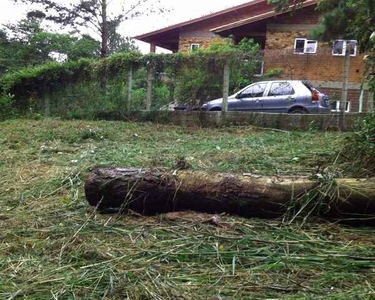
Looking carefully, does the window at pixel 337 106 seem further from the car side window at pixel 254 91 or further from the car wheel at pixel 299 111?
the car side window at pixel 254 91

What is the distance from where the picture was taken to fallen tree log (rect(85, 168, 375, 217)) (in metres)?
3.28

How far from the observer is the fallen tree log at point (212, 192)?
3.28 m

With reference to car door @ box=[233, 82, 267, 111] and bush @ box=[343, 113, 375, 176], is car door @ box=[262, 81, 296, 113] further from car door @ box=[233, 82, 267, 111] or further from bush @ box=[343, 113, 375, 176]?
bush @ box=[343, 113, 375, 176]

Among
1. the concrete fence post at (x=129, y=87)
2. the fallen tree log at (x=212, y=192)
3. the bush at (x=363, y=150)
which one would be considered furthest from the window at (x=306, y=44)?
the fallen tree log at (x=212, y=192)

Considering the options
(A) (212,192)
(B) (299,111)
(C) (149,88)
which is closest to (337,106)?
(B) (299,111)

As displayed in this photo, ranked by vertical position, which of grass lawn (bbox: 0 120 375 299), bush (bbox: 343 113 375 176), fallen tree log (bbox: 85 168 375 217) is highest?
bush (bbox: 343 113 375 176)

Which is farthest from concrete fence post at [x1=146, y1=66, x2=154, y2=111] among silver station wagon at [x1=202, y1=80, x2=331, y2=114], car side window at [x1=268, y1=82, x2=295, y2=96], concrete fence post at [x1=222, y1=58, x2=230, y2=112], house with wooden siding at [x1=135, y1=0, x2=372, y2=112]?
car side window at [x1=268, y1=82, x2=295, y2=96]

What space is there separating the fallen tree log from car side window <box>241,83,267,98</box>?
8.50 metres

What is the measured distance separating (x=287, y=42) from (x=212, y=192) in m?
14.4

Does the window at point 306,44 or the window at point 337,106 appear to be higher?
the window at point 306,44

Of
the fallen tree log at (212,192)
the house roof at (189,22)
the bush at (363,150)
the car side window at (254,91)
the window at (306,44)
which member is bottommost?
the fallen tree log at (212,192)

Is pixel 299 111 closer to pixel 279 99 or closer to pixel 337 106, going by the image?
pixel 279 99

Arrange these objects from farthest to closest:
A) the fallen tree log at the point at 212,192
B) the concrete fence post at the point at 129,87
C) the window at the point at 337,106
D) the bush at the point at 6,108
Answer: the bush at the point at 6,108 < the concrete fence post at the point at 129,87 < the window at the point at 337,106 < the fallen tree log at the point at 212,192

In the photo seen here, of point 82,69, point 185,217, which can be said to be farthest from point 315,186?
point 82,69
